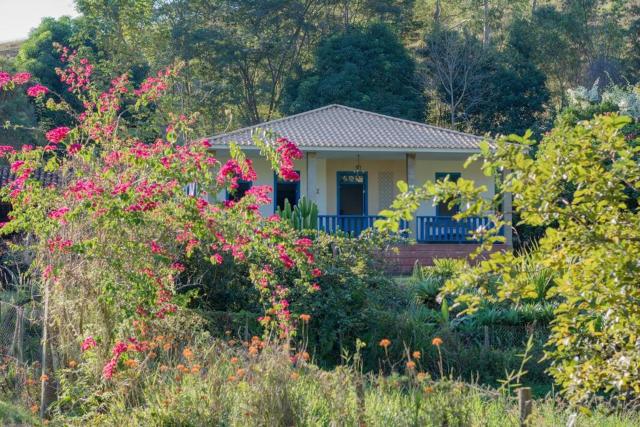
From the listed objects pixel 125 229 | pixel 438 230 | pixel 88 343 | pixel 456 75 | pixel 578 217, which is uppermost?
pixel 456 75

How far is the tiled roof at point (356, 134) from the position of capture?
23703 mm

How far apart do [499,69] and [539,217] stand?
113 feet

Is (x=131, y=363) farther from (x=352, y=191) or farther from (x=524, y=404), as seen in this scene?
(x=352, y=191)

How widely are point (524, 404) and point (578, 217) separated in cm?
198

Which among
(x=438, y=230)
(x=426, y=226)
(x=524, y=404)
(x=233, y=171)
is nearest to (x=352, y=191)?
(x=426, y=226)

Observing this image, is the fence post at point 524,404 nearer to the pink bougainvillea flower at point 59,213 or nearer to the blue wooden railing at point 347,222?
the pink bougainvillea flower at point 59,213

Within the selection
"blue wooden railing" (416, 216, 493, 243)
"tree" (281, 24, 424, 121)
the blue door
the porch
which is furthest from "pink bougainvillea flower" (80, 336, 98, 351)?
"tree" (281, 24, 424, 121)

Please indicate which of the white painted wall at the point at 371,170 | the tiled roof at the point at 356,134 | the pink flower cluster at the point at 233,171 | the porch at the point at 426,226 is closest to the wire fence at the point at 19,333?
the pink flower cluster at the point at 233,171

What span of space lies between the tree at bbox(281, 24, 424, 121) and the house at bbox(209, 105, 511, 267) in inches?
364

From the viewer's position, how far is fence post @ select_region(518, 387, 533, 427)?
6402 mm

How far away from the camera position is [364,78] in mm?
38188

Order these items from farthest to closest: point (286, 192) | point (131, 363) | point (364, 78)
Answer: point (364, 78), point (286, 192), point (131, 363)

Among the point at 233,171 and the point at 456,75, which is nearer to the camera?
the point at 233,171

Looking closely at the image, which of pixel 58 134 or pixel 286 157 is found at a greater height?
pixel 58 134
